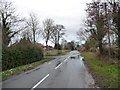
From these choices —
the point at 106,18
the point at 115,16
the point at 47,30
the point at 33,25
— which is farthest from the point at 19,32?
the point at 47,30

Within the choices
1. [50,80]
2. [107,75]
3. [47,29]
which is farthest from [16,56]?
[47,29]

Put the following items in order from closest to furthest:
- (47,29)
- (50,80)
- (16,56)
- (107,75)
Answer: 1. (50,80)
2. (107,75)
3. (16,56)
4. (47,29)

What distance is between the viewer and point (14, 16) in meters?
52.7

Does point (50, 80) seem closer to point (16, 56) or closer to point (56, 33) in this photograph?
point (16, 56)

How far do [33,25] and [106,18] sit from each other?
37.9 m

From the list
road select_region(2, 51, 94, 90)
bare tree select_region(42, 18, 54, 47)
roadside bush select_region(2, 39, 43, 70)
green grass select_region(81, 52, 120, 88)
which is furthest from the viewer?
bare tree select_region(42, 18, 54, 47)

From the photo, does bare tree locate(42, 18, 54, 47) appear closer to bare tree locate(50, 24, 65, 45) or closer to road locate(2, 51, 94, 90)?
bare tree locate(50, 24, 65, 45)

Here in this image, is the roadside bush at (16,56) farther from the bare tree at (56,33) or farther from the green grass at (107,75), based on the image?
the bare tree at (56,33)

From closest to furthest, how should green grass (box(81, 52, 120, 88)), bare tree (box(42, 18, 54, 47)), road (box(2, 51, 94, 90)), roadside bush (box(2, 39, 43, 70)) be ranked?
green grass (box(81, 52, 120, 88))
road (box(2, 51, 94, 90))
roadside bush (box(2, 39, 43, 70))
bare tree (box(42, 18, 54, 47))

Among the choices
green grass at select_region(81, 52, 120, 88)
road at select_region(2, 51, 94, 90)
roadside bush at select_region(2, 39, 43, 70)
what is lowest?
road at select_region(2, 51, 94, 90)

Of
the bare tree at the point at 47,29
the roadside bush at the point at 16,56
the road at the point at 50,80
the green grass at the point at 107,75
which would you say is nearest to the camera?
the green grass at the point at 107,75

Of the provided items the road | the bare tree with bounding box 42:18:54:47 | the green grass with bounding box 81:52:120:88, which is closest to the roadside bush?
the road

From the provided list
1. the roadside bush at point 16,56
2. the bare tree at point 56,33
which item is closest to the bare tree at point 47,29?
the bare tree at point 56,33

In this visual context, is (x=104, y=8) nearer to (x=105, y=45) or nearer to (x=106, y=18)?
(x=106, y=18)
